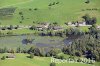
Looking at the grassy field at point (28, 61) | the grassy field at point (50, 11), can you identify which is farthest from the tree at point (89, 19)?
the grassy field at point (28, 61)

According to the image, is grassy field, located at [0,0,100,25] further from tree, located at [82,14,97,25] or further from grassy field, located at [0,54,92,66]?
grassy field, located at [0,54,92,66]

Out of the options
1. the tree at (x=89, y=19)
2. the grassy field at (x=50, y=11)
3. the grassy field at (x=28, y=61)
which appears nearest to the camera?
the grassy field at (x=28, y=61)

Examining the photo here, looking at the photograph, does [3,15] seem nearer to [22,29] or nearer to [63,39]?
[22,29]

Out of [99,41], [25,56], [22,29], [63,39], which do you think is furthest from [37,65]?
[22,29]

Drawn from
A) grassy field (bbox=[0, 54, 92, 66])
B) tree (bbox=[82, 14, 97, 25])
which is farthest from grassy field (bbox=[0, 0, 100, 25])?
grassy field (bbox=[0, 54, 92, 66])

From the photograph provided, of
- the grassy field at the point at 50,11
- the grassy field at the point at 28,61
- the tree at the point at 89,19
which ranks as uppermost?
the grassy field at the point at 50,11

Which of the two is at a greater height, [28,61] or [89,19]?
[89,19]

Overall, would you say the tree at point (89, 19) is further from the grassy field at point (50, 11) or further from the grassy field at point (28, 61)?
the grassy field at point (28, 61)

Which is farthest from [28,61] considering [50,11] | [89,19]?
[50,11]

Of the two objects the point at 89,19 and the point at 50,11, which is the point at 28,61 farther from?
the point at 50,11
